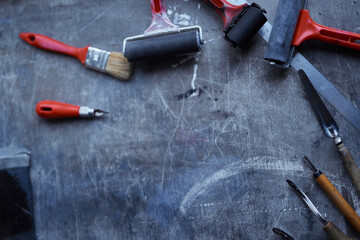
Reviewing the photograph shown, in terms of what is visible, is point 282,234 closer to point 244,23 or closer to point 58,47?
point 244,23

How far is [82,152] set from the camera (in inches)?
52.9

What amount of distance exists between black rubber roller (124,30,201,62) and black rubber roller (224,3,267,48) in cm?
13

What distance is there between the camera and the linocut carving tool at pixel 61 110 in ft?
4.30

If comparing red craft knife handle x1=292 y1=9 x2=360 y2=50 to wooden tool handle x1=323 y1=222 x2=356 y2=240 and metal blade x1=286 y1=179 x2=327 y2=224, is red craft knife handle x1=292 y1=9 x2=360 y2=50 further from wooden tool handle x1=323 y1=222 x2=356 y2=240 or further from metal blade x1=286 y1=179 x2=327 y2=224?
wooden tool handle x1=323 y1=222 x2=356 y2=240

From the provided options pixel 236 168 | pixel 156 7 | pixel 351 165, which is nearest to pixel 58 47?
pixel 156 7

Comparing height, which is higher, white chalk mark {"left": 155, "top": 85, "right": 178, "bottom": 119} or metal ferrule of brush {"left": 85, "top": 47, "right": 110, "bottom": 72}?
metal ferrule of brush {"left": 85, "top": 47, "right": 110, "bottom": 72}

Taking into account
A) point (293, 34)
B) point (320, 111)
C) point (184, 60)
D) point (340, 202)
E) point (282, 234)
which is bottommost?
point (282, 234)

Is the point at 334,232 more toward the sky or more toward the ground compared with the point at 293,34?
more toward the ground

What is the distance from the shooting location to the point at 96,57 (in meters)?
1.33

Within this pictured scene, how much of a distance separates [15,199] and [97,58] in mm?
636

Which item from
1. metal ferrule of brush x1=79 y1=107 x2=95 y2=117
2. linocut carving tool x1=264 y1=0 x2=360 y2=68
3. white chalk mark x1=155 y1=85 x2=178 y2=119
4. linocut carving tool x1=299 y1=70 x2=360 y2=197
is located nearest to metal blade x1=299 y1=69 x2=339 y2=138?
linocut carving tool x1=299 y1=70 x2=360 y2=197

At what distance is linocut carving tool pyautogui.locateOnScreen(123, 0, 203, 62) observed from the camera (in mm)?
1272

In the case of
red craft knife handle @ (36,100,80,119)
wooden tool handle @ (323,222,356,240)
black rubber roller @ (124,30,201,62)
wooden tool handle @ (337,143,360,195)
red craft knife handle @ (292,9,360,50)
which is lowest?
wooden tool handle @ (323,222,356,240)

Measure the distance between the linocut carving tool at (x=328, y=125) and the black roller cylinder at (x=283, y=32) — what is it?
12 centimetres
